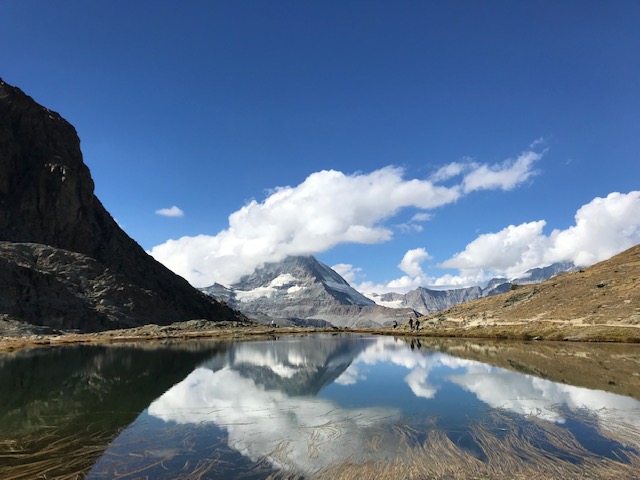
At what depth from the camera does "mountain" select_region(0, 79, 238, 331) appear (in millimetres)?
132000

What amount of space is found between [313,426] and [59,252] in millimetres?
161117

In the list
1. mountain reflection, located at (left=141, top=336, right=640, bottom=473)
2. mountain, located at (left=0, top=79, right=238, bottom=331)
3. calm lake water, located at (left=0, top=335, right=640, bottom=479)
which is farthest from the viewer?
mountain, located at (left=0, top=79, right=238, bottom=331)

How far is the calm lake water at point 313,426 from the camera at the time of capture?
1688cm

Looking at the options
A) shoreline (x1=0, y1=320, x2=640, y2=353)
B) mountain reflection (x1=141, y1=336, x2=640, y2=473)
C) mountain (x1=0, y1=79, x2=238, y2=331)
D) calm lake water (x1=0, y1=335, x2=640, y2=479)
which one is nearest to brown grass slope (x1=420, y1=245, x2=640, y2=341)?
shoreline (x1=0, y1=320, x2=640, y2=353)

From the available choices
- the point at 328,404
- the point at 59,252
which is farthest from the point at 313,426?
the point at 59,252

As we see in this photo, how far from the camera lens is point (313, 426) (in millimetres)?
23547

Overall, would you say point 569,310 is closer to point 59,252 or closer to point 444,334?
point 444,334

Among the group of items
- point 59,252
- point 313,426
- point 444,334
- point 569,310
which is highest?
point 59,252

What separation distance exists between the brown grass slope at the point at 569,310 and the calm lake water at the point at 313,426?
44860 millimetres

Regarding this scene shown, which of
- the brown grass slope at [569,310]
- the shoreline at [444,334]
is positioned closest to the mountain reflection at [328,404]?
the shoreline at [444,334]

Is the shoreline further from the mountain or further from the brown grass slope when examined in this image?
the mountain

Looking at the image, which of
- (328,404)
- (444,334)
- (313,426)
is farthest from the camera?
(444,334)

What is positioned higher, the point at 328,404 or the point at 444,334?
the point at 444,334

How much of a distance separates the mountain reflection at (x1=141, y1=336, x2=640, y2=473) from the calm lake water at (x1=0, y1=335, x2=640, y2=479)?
0.10 metres
